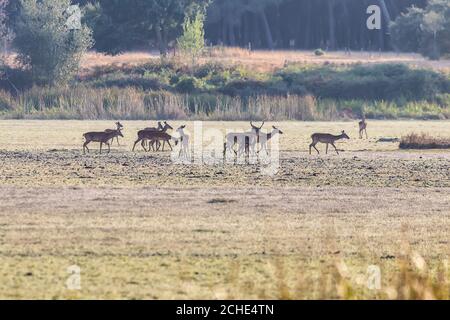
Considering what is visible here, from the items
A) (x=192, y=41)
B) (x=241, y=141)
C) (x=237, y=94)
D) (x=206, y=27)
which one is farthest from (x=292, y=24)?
(x=241, y=141)

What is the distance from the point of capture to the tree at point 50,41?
212ft

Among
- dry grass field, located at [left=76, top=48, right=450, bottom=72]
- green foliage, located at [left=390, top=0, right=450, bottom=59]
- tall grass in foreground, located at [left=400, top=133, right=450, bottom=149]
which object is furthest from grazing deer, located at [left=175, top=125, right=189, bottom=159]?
green foliage, located at [left=390, top=0, right=450, bottom=59]

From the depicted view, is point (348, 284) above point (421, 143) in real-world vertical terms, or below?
below

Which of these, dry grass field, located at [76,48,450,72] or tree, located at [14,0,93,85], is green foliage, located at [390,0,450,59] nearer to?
dry grass field, located at [76,48,450,72]

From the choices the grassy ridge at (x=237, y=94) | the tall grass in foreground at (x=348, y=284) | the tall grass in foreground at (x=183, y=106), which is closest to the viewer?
the tall grass in foreground at (x=348, y=284)

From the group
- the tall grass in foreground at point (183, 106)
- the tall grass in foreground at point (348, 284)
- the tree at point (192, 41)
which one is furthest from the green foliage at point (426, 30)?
the tall grass in foreground at point (348, 284)

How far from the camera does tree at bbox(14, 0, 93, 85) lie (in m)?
64.5

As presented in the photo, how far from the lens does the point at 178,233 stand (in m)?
18.5

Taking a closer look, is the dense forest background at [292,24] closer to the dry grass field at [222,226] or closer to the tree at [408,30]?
the tree at [408,30]

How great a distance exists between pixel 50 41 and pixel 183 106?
12.1m

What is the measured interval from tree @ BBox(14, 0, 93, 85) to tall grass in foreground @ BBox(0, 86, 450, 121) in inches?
128

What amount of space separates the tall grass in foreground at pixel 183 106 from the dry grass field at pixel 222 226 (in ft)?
64.1

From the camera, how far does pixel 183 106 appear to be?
182 feet

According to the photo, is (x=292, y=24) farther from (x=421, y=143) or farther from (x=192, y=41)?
(x=421, y=143)
